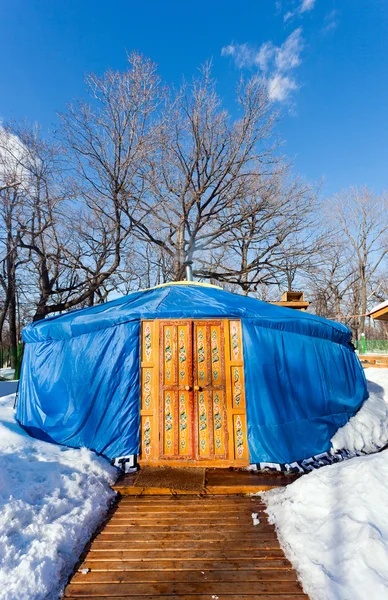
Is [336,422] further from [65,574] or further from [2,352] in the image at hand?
[2,352]

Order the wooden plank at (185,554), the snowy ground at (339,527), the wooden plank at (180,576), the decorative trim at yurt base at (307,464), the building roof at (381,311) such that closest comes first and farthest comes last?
the snowy ground at (339,527)
the wooden plank at (180,576)
the wooden plank at (185,554)
the decorative trim at yurt base at (307,464)
the building roof at (381,311)

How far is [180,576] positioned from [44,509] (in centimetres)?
115

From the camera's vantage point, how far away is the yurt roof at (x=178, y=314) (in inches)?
162

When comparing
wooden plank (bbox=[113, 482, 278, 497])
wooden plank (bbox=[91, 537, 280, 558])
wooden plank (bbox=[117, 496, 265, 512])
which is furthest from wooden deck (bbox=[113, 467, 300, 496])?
wooden plank (bbox=[91, 537, 280, 558])

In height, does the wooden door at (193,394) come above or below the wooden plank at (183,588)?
above

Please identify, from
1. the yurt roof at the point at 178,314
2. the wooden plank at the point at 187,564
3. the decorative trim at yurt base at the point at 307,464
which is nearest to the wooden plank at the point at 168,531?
the wooden plank at the point at 187,564

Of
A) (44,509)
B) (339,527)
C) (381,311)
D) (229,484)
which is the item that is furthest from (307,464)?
(381,311)

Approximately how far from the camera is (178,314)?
13.4 ft

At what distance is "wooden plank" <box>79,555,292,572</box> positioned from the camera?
2.13 metres

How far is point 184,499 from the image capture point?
310 centimetres

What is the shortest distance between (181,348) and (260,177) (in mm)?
9642

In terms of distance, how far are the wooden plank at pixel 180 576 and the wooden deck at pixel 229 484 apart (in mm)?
1107

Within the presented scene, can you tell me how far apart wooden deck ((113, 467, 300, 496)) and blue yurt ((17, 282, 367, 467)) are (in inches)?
9.6

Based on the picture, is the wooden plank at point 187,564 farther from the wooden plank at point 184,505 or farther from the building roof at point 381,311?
the building roof at point 381,311
